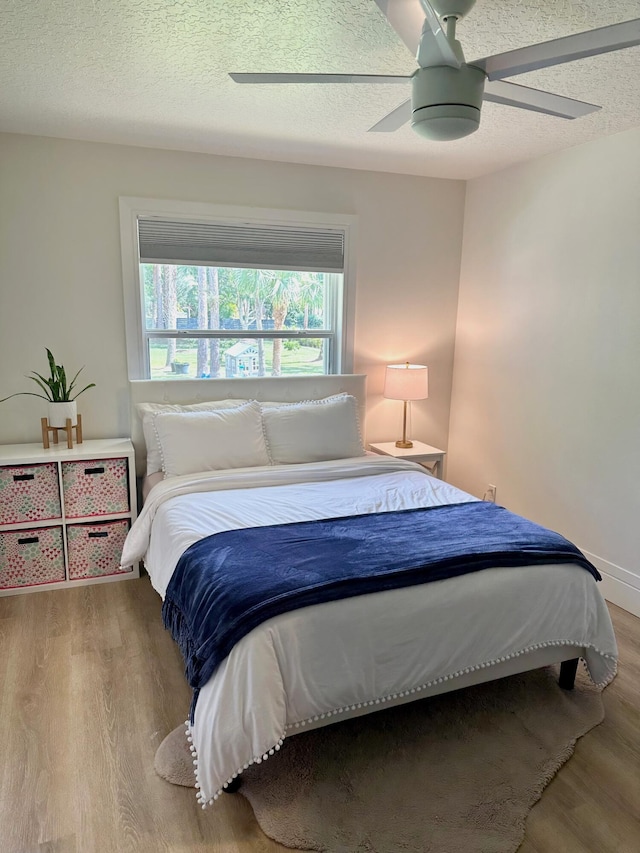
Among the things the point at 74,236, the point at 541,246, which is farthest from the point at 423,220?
the point at 74,236

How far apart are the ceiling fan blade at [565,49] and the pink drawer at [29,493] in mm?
2791

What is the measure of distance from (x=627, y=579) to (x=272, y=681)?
2.29 m

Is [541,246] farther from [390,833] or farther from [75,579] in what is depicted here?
[75,579]

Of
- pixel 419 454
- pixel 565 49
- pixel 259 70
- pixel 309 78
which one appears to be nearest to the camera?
pixel 565 49

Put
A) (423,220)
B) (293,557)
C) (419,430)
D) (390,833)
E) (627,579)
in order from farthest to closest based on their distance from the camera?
(419,430)
(423,220)
(627,579)
(293,557)
(390,833)

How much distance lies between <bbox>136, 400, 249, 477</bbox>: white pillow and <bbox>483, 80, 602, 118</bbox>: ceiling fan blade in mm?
2225

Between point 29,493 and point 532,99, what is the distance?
9.81 ft

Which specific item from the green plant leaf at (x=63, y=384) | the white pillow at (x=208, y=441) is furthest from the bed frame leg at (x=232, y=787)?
the green plant leaf at (x=63, y=384)

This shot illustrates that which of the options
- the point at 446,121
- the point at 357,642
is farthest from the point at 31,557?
the point at 446,121

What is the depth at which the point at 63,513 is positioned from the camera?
3209 millimetres

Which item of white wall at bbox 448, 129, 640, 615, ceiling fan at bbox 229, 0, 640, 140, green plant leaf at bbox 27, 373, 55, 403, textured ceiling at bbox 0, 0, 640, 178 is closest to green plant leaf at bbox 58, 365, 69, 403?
green plant leaf at bbox 27, 373, 55, 403

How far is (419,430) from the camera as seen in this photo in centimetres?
453

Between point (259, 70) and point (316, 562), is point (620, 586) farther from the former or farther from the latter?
point (259, 70)

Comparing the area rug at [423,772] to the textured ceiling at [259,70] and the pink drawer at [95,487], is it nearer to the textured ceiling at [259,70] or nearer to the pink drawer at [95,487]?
the pink drawer at [95,487]
